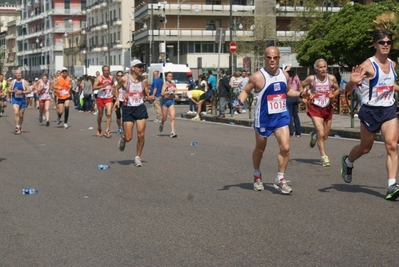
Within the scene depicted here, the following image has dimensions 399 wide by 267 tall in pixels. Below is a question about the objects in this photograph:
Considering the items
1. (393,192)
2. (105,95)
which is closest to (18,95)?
(105,95)

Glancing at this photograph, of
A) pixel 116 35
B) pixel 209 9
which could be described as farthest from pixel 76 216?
pixel 116 35

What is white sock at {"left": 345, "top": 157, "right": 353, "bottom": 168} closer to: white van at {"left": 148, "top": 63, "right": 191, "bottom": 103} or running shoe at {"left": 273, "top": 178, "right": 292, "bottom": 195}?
running shoe at {"left": 273, "top": 178, "right": 292, "bottom": 195}

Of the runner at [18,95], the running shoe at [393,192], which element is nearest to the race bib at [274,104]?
the running shoe at [393,192]

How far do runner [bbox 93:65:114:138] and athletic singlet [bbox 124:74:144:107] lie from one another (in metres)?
6.11

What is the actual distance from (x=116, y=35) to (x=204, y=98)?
65920 mm

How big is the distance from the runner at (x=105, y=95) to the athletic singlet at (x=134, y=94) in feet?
20.0

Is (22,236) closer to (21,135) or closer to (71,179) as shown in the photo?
(71,179)

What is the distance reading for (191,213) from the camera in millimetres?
8953

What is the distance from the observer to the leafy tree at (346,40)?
40.6 meters

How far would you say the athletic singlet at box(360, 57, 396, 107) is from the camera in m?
9.81

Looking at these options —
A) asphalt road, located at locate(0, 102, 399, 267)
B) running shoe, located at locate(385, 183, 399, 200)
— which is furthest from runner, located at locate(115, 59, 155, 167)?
running shoe, located at locate(385, 183, 399, 200)

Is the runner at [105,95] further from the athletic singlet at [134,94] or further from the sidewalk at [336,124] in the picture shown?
the athletic singlet at [134,94]

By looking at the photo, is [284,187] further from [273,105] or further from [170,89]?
[170,89]

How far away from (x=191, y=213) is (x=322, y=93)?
565 centimetres
